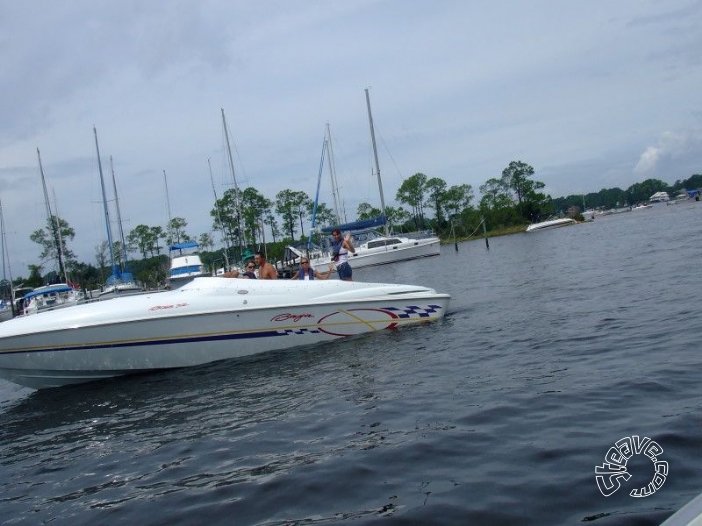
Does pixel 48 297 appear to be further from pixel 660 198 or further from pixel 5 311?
pixel 660 198

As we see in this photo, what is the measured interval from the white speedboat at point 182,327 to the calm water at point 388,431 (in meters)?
0.39

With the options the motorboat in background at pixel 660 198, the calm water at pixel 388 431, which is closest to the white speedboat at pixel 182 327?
the calm water at pixel 388 431

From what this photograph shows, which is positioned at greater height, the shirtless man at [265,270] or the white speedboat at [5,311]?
the shirtless man at [265,270]

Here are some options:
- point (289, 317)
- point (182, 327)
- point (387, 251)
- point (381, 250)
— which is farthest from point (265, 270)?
point (387, 251)

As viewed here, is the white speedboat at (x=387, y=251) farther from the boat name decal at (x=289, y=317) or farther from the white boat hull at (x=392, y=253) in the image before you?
the boat name decal at (x=289, y=317)

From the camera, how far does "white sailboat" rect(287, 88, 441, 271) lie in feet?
139

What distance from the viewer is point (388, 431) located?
19.8ft

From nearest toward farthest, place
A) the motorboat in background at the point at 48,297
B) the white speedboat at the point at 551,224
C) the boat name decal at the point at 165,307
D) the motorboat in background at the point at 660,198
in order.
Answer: the boat name decal at the point at 165,307 → the motorboat in background at the point at 48,297 → the white speedboat at the point at 551,224 → the motorboat in background at the point at 660,198

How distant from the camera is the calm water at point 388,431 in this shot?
4570 millimetres

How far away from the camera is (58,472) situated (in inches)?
247

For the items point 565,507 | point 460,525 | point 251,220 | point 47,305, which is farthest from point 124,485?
point 251,220

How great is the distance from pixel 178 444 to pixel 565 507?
3953 mm

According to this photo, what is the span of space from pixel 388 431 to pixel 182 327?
5.17 metres

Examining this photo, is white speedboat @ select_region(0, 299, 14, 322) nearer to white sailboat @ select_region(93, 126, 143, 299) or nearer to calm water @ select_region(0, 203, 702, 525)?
white sailboat @ select_region(93, 126, 143, 299)
